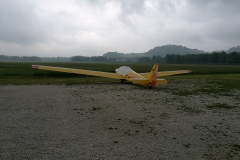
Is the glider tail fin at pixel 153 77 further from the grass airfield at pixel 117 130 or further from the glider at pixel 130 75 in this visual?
the grass airfield at pixel 117 130

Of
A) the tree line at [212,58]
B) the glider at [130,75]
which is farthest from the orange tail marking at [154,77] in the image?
the tree line at [212,58]

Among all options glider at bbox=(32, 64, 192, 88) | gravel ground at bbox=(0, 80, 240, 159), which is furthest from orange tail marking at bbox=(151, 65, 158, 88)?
gravel ground at bbox=(0, 80, 240, 159)

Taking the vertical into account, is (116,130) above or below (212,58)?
below

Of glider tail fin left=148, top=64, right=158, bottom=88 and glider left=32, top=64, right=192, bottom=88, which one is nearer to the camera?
glider tail fin left=148, top=64, right=158, bottom=88

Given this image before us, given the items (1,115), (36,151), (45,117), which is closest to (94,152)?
(36,151)

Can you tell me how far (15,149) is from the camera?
4254mm

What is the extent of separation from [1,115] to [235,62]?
106m

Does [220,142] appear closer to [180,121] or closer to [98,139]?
[180,121]

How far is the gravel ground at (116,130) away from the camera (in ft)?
14.1

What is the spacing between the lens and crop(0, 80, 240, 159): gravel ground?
4293mm

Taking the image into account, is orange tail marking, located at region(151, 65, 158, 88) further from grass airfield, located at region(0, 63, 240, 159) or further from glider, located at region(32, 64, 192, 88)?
grass airfield, located at region(0, 63, 240, 159)

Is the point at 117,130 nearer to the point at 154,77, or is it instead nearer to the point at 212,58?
the point at 154,77

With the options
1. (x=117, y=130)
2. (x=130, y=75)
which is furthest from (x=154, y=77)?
(x=117, y=130)

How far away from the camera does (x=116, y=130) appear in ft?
18.6
